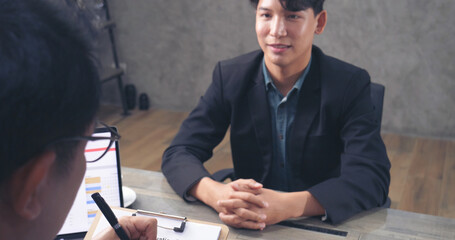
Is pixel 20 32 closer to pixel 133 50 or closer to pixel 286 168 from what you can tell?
pixel 286 168

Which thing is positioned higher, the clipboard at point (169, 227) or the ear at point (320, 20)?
the ear at point (320, 20)

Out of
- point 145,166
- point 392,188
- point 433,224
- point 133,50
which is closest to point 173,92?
point 133,50

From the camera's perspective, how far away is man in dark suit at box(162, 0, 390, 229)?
1.31 meters

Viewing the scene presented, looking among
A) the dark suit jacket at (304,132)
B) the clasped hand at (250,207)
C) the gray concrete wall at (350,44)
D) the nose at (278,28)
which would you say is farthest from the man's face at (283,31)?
the gray concrete wall at (350,44)

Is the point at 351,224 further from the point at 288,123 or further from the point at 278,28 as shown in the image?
the point at 278,28

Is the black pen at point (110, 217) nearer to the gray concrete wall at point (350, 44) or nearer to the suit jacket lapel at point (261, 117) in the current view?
the suit jacket lapel at point (261, 117)

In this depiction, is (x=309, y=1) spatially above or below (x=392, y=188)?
above

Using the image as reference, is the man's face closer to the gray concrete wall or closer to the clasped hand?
the clasped hand

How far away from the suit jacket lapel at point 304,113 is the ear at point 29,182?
1.09 meters

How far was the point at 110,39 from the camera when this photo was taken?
414 centimetres

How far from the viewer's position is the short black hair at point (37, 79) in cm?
44

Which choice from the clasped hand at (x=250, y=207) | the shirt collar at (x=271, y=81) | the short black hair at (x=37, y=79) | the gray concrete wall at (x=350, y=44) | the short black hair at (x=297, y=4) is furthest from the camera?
the gray concrete wall at (x=350, y=44)

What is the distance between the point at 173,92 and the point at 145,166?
3.95 feet

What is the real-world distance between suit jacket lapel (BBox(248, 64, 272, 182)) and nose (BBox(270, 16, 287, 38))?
0.62 feet
